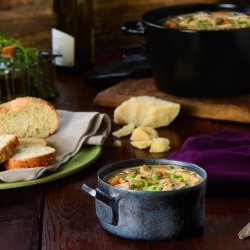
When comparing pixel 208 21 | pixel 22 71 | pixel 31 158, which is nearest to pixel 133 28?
pixel 208 21

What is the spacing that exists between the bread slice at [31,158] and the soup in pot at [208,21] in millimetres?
655

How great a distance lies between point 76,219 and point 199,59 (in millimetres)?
840

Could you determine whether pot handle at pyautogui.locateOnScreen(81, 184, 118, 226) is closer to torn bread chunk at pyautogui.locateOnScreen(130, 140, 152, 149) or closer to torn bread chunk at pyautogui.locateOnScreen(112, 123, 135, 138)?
torn bread chunk at pyautogui.locateOnScreen(130, 140, 152, 149)

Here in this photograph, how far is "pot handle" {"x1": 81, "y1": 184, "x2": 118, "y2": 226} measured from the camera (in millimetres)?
1448

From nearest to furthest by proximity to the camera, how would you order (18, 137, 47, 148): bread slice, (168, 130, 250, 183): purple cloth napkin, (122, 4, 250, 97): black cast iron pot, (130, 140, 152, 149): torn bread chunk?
(168, 130, 250, 183): purple cloth napkin
(18, 137, 47, 148): bread slice
(130, 140, 152, 149): torn bread chunk
(122, 4, 250, 97): black cast iron pot

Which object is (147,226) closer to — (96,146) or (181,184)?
(181,184)

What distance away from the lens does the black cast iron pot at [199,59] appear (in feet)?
7.36

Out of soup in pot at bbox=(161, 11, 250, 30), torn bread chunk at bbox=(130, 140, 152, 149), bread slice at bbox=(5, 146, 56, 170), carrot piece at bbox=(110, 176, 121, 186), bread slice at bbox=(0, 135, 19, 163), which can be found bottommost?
torn bread chunk at bbox=(130, 140, 152, 149)

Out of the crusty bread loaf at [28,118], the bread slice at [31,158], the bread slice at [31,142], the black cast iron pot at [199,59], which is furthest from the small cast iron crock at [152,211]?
the black cast iron pot at [199,59]

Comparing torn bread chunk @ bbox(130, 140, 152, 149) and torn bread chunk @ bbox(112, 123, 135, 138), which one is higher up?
torn bread chunk @ bbox(130, 140, 152, 149)

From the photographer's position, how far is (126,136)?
2143 millimetres

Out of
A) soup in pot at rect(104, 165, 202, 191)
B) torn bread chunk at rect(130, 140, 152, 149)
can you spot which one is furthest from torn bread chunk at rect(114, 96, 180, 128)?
soup in pot at rect(104, 165, 202, 191)

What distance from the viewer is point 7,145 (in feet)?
5.92

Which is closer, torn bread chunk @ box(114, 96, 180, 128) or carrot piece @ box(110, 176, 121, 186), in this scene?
carrot piece @ box(110, 176, 121, 186)
